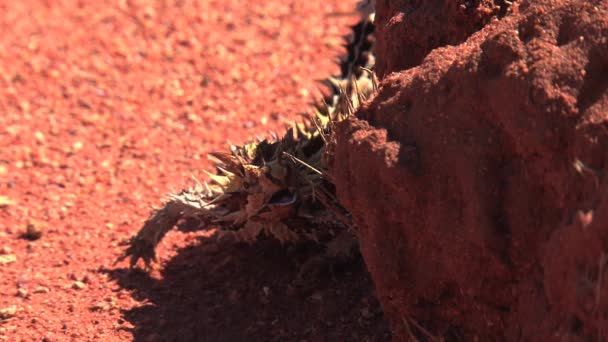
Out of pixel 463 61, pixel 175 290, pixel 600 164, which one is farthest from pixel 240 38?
pixel 600 164

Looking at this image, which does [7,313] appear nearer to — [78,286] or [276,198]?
[78,286]

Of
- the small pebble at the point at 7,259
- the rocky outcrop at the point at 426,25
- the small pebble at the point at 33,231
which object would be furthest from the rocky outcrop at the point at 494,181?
the small pebble at the point at 33,231

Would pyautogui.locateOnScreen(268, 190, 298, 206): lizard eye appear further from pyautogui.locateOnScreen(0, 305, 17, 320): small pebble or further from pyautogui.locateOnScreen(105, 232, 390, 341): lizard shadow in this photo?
pyautogui.locateOnScreen(0, 305, 17, 320): small pebble

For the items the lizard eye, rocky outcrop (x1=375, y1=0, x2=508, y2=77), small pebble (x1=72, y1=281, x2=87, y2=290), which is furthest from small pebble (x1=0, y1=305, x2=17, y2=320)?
rocky outcrop (x1=375, y1=0, x2=508, y2=77)

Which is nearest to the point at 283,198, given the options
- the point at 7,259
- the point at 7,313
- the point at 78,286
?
the point at 78,286

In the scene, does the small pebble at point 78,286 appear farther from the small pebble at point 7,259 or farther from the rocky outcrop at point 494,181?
the rocky outcrop at point 494,181
